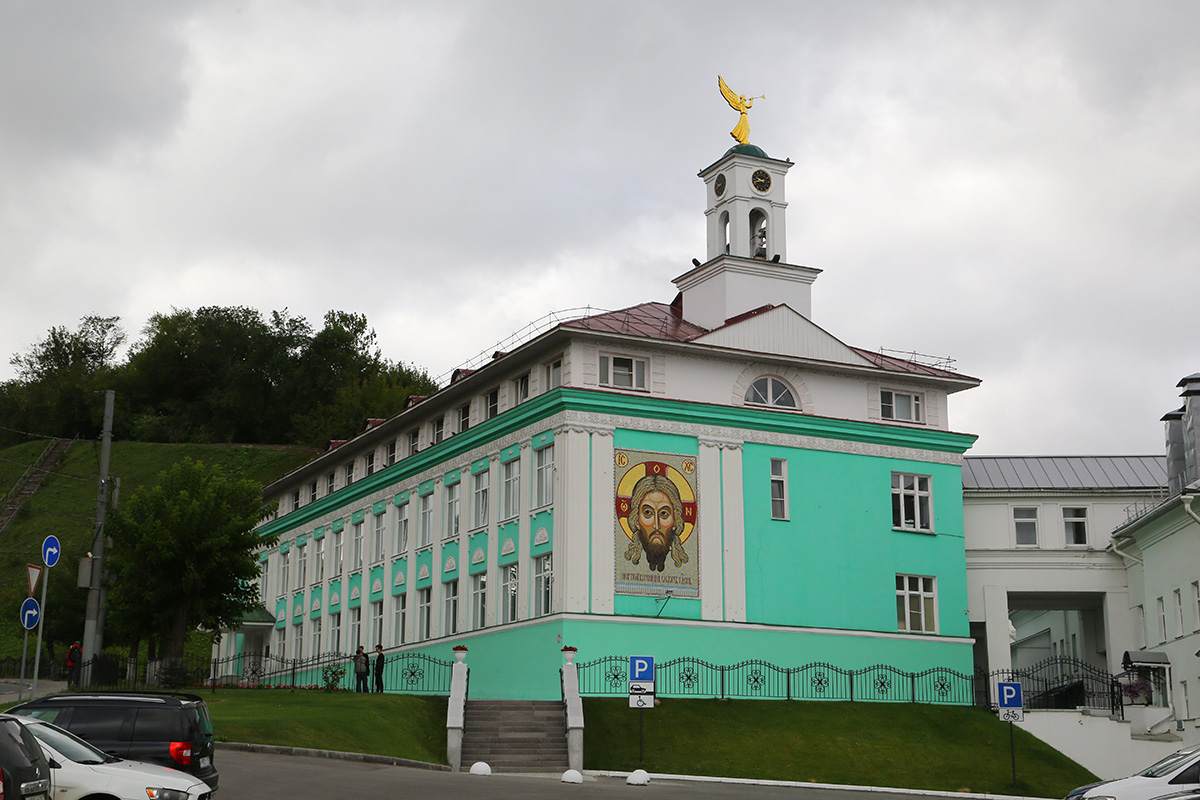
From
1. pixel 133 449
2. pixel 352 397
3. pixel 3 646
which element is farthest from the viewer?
pixel 133 449

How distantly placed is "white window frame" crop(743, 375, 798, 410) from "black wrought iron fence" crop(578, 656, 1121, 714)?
27.7ft

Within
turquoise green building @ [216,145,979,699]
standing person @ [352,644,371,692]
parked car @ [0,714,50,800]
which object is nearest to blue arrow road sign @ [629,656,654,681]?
turquoise green building @ [216,145,979,699]

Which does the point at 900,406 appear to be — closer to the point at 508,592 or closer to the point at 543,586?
the point at 543,586

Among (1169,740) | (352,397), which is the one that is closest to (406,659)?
(1169,740)

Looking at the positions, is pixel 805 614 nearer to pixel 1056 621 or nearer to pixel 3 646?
pixel 1056 621

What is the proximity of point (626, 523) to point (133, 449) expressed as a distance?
78383 millimetres

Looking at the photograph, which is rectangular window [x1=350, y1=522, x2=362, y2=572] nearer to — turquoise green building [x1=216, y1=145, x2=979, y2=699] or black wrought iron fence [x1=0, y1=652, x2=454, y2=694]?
black wrought iron fence [x1=0, y1=652, x2=454, y2=694]

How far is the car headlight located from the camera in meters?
16.1

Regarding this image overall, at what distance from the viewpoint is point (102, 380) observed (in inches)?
4793

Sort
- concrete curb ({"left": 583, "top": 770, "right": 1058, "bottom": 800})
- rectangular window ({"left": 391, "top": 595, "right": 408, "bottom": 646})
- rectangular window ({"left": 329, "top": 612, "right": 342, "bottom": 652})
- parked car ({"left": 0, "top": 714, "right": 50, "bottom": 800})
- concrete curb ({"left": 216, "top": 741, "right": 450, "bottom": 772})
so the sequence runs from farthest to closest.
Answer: rectangular window ({"left": 329, "top": 612, "right": 342, "bottom": 652}) → rectangular window ({"left": 391, "top": 595, "right": 408, "bottom": 646}) → concrete curb ({"left": 583, "top": 770, "right": 1058, "bottom": 800}) → concrete curb ({"left": 216, "top": 741, "right": 450, "bottom": 772}) → parked car ({"left": 0, "top": 714, "right": 50, "bottom": 800})

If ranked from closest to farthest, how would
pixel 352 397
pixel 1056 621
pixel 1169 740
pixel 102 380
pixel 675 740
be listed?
pixel 675 740
pixel 1169 740
pixel 1056 621
pixel 352 397
pixel 102 380

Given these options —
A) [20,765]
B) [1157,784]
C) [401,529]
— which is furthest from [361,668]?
[20,765]

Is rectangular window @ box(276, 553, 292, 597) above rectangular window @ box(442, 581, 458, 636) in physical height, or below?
above

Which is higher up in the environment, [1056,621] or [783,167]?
[783,167]
